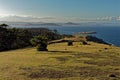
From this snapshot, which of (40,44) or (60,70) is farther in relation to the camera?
(40,44)

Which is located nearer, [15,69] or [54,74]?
[54,74]

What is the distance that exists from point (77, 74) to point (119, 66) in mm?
11098

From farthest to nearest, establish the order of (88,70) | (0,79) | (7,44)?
(7,44) → (88,70) → (0,79)

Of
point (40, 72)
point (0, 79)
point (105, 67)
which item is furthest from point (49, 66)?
point (0, 79)

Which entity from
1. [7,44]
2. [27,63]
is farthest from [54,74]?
[7,44]

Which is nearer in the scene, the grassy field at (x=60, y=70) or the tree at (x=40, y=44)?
the grassy field at (x=60, y=70)

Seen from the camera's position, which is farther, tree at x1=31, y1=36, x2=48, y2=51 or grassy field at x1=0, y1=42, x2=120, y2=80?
tree at x1=31, y1=36, x2=48, y2=51

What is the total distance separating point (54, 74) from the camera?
42.8 metres

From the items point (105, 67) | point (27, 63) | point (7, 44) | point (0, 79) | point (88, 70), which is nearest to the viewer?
point (0, 79)

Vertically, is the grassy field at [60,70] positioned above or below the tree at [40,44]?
below

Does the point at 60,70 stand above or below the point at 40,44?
below

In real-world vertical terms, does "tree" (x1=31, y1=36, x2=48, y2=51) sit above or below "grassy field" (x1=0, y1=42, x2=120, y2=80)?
above

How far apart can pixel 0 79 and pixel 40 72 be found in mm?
7482

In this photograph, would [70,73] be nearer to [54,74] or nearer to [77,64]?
[54,74]
